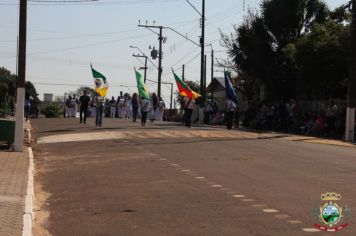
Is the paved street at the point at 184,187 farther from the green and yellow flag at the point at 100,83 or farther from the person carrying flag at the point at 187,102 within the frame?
the green and yellow flag at the point at 100,83

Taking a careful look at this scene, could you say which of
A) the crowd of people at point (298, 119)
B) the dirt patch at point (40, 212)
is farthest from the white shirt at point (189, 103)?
the dirt patch at point (40, 212)

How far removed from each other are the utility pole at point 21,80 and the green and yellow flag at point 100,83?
12011mm

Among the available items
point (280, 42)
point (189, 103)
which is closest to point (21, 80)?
point (189, 103)

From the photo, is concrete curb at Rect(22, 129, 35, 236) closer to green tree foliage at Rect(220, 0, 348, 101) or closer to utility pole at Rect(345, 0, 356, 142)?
utility pole at Rect(345, 0, 356, 142)

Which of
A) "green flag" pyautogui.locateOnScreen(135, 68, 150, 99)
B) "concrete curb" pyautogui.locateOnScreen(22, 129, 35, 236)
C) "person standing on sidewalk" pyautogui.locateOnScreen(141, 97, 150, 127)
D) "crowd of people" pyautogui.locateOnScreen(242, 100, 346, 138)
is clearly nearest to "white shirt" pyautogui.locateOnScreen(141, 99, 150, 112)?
"person standing on sidewalk" pyautogui.locateOnScreen(141, 97, 150, 127)

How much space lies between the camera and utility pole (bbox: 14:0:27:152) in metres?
17.4

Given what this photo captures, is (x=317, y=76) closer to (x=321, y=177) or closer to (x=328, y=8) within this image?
(x=328, y=8)

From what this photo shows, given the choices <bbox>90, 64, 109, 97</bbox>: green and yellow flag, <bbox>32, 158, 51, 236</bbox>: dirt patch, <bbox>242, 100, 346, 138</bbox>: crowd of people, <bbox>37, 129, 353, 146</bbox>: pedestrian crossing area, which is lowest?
<bbox>32, 158, 51, 236</bbox>: dirt patch

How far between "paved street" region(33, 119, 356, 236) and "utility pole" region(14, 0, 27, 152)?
764mm

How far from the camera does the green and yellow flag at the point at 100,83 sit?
2993cm

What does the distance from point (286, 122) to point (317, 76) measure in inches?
129

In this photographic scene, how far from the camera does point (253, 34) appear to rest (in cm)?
4047

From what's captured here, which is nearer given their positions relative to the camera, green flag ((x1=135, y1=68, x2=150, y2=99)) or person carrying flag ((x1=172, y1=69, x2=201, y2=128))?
person carrying flag ((x1=172, y1=69, x2=201, y2=128))

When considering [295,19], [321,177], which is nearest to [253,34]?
[295,19]
